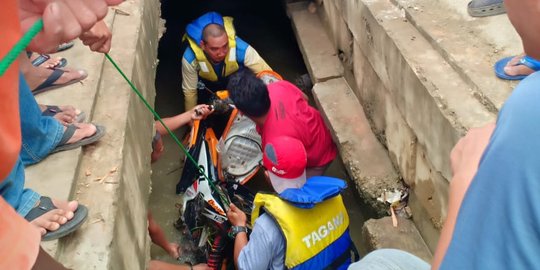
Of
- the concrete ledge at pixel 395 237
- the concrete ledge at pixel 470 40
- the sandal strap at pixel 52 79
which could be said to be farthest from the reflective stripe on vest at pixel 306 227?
the sandal strap at pixel 52 79

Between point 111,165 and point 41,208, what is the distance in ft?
1.50

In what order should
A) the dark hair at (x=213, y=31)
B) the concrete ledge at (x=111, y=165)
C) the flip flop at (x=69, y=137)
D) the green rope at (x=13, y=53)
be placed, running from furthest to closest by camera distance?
the dark hair at (x=213, y=31), the flip flop at (x=69, y=137), the concrete ledge at (x=111, y=165), the green rope at (x=13, y=53)

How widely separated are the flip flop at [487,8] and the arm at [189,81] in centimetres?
251

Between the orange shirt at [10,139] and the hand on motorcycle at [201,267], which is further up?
the orange shirt at [10,139]

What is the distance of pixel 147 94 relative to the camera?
3.37 meters

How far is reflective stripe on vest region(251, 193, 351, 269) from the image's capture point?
281cm

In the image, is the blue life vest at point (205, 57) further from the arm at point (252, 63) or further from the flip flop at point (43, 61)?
the flip flop at point (43, 61)

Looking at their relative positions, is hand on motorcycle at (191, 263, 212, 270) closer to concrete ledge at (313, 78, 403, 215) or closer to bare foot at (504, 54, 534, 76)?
concrete ledge at (313, 78, 403, 215)

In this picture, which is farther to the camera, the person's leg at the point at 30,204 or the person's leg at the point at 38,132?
the person's leg at the point at 38,132

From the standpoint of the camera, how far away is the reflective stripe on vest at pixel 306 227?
111 inches

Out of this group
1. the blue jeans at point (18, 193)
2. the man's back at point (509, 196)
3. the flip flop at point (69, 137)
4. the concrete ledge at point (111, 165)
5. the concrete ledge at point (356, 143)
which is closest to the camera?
the man's back at point (509, 196)

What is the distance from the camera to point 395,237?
123 inches

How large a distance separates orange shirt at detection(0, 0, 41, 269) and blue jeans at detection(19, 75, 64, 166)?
1044 millimetres

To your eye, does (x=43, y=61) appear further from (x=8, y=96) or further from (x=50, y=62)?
(x=8, y=96)
